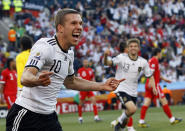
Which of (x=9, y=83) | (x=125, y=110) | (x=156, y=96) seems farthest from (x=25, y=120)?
(x=156, y=96)

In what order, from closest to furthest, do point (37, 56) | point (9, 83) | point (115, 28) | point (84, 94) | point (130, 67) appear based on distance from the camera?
point (37, 56), point (130, 67), point (9, 83), point (84, 94), point (115, 28)

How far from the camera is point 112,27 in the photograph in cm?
2909

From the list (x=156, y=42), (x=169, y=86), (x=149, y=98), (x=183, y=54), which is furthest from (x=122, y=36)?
(x=149, y=98)

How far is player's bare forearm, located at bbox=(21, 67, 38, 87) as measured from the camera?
415 cm

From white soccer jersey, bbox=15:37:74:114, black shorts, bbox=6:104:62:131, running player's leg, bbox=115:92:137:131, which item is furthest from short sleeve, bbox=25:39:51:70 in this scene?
running player's leg, bbox=115:92:137:131

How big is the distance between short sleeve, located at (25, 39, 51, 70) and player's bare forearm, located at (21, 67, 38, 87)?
61 mm

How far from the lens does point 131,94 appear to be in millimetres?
10312

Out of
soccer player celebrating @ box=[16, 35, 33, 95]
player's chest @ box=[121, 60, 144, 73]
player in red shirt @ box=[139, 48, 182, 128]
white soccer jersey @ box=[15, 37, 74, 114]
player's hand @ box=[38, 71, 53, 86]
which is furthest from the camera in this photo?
player in red shirt @ box=[139, 48, 182, 128]

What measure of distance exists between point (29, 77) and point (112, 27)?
Result: 25.1m

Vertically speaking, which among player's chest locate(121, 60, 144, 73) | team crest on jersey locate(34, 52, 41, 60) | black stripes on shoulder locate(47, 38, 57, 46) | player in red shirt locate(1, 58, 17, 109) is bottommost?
player in red shirt locate(1, 58, 17, 109)

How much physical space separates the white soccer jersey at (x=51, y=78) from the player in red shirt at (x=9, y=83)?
6546 millimetres

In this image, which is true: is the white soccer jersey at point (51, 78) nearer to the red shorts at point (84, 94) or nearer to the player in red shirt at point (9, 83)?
the player in red shirt at point (9, 83)

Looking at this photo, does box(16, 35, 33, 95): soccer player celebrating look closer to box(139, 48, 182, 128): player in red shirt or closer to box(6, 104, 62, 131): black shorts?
box(6, 104, 62, 131): black shorts

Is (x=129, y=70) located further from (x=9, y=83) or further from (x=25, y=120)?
(x=25, y=120)
